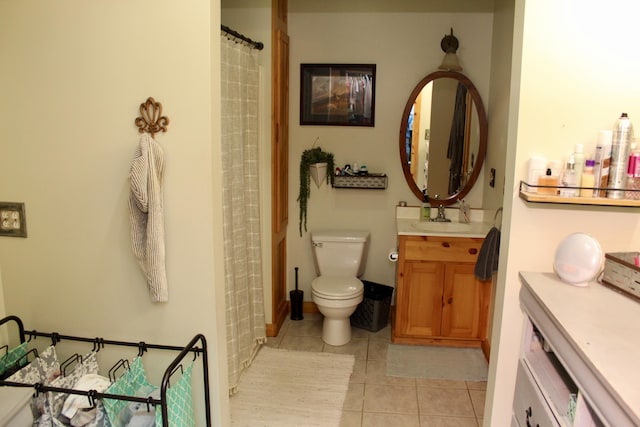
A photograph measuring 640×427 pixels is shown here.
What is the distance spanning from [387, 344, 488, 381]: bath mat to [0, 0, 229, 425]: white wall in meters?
1.52

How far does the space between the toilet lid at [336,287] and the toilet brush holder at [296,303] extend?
396 mm

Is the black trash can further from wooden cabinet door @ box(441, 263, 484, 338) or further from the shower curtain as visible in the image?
the shower curtain

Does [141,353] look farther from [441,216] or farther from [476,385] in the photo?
[441,216]

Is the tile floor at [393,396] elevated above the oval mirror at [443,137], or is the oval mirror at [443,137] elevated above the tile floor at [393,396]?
the oval mirror at [443,137]

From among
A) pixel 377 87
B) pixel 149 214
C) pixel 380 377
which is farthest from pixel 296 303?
pixel 149 214

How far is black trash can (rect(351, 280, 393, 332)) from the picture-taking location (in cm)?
366

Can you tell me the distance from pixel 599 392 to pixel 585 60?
3.50 feet

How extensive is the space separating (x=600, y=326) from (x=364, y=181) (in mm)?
2475

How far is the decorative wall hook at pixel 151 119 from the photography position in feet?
5.90

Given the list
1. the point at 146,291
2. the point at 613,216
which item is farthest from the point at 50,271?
the point at 613,216

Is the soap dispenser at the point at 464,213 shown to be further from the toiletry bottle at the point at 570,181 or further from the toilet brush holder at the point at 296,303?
the toiletry bottle at the point at 570,181

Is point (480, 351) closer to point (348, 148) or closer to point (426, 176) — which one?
point (426, 176)

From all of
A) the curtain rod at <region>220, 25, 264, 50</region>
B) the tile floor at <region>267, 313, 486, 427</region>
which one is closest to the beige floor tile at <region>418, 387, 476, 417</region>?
the tile floor at <region>267, 313, 486, 427</region>

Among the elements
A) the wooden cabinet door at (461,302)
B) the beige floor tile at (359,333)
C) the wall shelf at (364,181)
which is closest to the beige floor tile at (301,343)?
the beige floor tile at (359,333)
